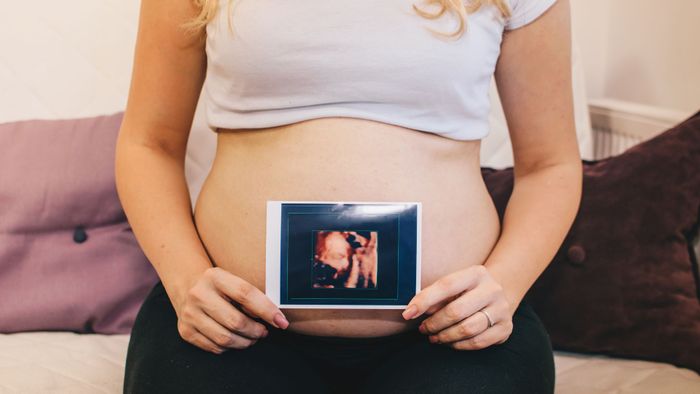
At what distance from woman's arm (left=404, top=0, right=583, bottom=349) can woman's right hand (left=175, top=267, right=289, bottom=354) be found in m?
0.19

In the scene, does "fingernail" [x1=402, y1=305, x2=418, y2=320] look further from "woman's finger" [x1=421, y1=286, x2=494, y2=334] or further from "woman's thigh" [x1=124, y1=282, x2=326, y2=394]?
"woman's thigh" [x1=124, y1=282, x2=326, y2=394]

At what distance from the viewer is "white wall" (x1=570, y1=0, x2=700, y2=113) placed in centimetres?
158

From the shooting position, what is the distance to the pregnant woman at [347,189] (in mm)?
825

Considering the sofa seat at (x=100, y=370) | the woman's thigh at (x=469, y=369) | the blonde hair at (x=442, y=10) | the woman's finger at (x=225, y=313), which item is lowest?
the sofa seat at (x=100, y=370)

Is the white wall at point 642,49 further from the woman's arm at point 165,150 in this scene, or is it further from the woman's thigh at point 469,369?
the woman's arm at point 165,150

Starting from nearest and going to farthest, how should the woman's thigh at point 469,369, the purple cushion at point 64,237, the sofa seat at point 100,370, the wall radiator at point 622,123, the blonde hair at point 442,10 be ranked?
the woman's thigh at point 469,369
the blonde hair at point 442,10
the sofa seat at point 100,370
the purple cushion at point 64,237
the wall radiator at point 622,123

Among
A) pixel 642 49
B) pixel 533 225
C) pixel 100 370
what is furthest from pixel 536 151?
pixel 642 49

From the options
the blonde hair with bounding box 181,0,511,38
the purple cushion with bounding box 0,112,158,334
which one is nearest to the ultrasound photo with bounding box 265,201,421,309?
the blonde hair with bounding box 181,0,511,38

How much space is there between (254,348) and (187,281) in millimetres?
118

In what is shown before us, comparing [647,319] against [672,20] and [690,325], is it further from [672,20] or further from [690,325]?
[672,20]

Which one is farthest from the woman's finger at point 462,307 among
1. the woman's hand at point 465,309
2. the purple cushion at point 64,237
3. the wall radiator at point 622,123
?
the wall radiator at point 622,123

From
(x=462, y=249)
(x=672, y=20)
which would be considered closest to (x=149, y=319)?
(x=462, y=249)

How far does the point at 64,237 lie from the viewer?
1.30 metres

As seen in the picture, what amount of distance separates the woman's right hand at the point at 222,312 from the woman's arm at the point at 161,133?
0.11 meters
